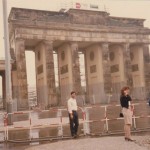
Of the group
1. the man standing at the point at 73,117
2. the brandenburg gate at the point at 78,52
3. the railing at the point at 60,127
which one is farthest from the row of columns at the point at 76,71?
the man standing at the point at 73,117

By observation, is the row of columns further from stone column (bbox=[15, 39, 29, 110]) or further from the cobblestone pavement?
the cobblestone pavement

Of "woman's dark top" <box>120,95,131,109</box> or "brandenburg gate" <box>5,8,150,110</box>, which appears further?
"brandenburg gate" <box>5,8,150,110</box>

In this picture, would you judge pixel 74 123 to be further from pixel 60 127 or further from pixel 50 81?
pixel 50 81

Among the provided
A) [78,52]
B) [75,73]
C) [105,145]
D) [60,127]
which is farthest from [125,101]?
[78,52]

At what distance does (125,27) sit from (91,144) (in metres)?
43.3

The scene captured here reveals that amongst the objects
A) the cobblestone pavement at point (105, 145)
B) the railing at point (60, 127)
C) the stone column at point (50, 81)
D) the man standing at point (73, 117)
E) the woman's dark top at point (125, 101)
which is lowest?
the cobblestone pavement at point (105, 145)

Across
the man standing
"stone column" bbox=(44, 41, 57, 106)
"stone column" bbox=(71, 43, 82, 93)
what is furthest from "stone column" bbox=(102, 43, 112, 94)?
the man standing

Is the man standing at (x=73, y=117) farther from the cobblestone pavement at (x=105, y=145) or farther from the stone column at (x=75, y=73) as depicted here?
the stone column at (x=75, y=73)

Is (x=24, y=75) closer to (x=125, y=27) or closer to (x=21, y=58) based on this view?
(x=21, y=58)

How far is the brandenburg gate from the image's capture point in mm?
43781

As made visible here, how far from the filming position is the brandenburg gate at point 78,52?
43.8m

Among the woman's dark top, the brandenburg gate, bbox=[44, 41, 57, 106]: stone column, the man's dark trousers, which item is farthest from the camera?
bbox=[44, 41, 57, 106]: stone column

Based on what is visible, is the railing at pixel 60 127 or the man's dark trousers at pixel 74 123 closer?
the man's dark trousers at pixel 74 123

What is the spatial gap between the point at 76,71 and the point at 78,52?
493 cm
